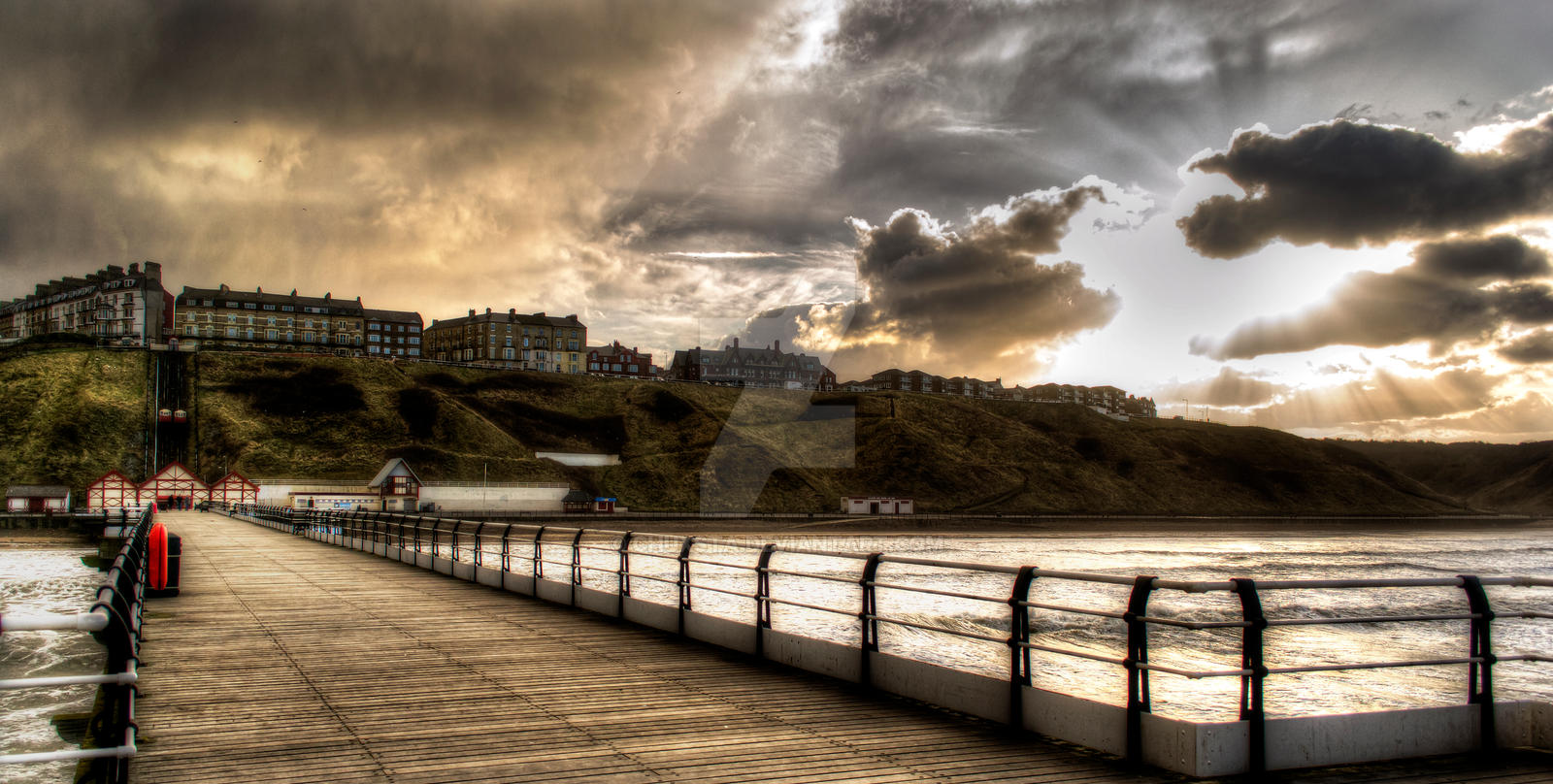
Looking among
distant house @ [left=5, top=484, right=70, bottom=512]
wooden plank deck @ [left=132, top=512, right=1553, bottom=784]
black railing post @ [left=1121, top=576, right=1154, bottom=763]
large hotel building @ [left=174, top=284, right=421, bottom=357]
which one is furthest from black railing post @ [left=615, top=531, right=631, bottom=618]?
large hotel building @ [left=174, top=284, right=421, bottom=357]

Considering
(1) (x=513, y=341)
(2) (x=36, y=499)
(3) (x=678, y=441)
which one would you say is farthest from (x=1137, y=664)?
(1) (x=513, y=341)

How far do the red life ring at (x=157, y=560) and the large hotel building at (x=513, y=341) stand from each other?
16358cm

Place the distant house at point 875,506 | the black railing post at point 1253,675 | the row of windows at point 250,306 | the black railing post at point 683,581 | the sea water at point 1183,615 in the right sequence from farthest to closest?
the row of windows at point 250,306 < the distant house at point 875,506 < the sea water at point 1183,615 < the black railing post at point 683,581 < the black railing post at point 1253,675

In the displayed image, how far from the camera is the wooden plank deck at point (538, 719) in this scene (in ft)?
22.7

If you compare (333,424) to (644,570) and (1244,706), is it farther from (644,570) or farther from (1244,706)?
(1244,706)

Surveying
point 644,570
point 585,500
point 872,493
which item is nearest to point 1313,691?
point 644,570

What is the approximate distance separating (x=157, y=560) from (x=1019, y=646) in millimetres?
17091

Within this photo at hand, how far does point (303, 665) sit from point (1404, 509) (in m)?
189

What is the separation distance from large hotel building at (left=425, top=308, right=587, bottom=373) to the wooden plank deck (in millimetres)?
171376

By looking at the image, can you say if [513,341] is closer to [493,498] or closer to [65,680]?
[493,498]

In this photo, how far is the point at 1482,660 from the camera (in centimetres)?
764

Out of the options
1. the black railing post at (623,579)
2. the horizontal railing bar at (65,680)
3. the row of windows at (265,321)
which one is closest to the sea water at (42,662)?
the horizontal railing bar at (65,680)

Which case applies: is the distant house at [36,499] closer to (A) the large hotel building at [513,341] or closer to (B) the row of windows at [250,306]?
(B) the row of windows at [250,306]

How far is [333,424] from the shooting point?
409ft
